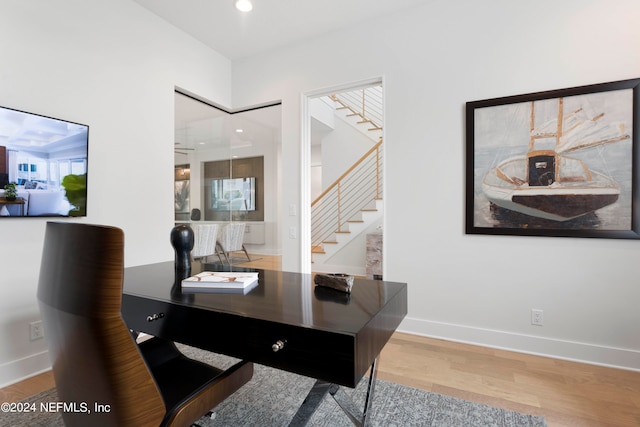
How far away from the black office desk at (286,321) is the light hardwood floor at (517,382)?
1047mm

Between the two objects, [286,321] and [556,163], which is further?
[556,163]

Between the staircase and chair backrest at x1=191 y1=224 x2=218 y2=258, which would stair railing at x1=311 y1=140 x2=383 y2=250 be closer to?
the staircase

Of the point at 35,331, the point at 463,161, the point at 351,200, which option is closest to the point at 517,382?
the point at 463,161

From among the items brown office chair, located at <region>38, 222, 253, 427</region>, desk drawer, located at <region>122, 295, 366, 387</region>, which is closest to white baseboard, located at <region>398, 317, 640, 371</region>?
desk drawer, located at <region>122, 295, 366, 387</region>

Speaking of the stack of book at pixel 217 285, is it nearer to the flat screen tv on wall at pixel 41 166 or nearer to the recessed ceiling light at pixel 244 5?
the flat screen tv on wall at pixel 41 166

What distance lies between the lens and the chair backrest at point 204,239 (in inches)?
143

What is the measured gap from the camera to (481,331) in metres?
2.55

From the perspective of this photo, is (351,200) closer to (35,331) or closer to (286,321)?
(35,331)

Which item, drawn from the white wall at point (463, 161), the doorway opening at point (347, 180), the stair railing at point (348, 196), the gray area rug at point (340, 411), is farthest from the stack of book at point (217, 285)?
the stair railing at point (348, 196)

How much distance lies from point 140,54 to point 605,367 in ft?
14.0

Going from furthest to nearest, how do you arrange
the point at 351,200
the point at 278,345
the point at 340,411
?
the point at 351,200 < the point at 340,411 < the point at 278,345

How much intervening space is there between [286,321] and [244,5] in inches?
107

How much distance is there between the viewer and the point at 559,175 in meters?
2.26

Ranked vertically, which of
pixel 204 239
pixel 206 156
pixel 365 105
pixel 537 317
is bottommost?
pixel 537 317
